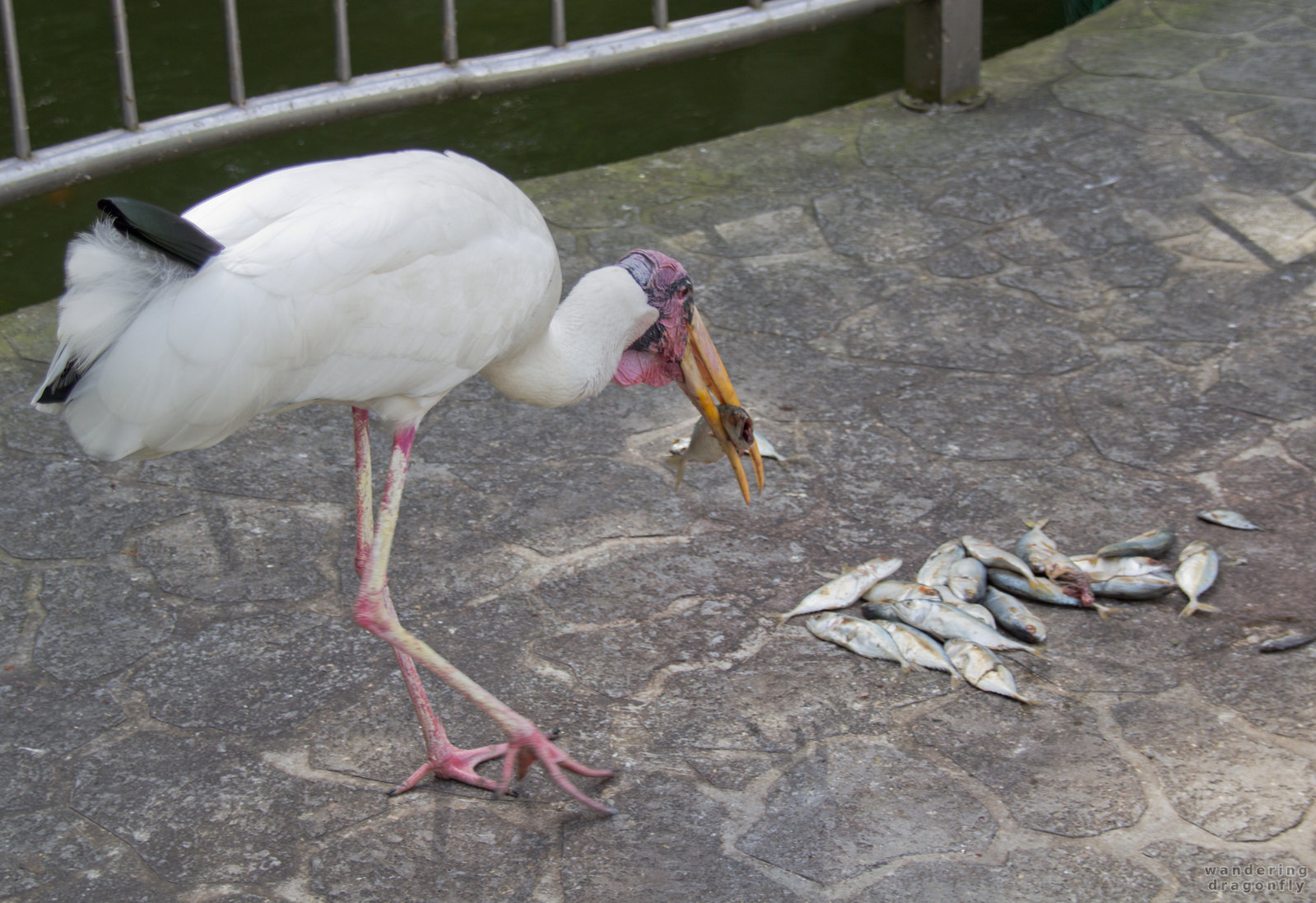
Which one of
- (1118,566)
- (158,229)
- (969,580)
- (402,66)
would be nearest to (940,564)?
(969,580)

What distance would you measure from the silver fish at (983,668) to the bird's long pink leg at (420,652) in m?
0.96

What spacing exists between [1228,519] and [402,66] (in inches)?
238

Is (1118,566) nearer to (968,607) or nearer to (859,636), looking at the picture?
(968,607)

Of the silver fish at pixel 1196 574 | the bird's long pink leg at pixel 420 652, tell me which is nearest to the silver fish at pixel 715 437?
the bird's long pink leg at pixel 420 652

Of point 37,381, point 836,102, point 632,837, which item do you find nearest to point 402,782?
point 632,837

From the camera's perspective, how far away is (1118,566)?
3.72 meters

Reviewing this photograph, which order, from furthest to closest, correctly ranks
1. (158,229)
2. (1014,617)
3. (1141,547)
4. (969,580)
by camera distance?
(1141,547) < (969,580) < (1014,617) < (158,229)

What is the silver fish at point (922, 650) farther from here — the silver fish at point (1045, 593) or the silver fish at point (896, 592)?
the silver fish at point (1045, 593)

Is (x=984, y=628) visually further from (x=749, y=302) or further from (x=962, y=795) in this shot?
(x=749, y=302)

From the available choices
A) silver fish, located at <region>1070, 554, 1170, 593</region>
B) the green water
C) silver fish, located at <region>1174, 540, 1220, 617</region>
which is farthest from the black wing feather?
the green water

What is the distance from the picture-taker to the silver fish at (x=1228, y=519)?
3.92 m

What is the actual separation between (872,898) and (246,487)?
2.28 metres

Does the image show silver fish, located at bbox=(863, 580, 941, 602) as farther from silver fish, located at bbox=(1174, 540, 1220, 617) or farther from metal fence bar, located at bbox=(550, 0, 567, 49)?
metal fence bar, located at bbox=(550, 0, 567, 49)

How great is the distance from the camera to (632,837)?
2992 millimetres
